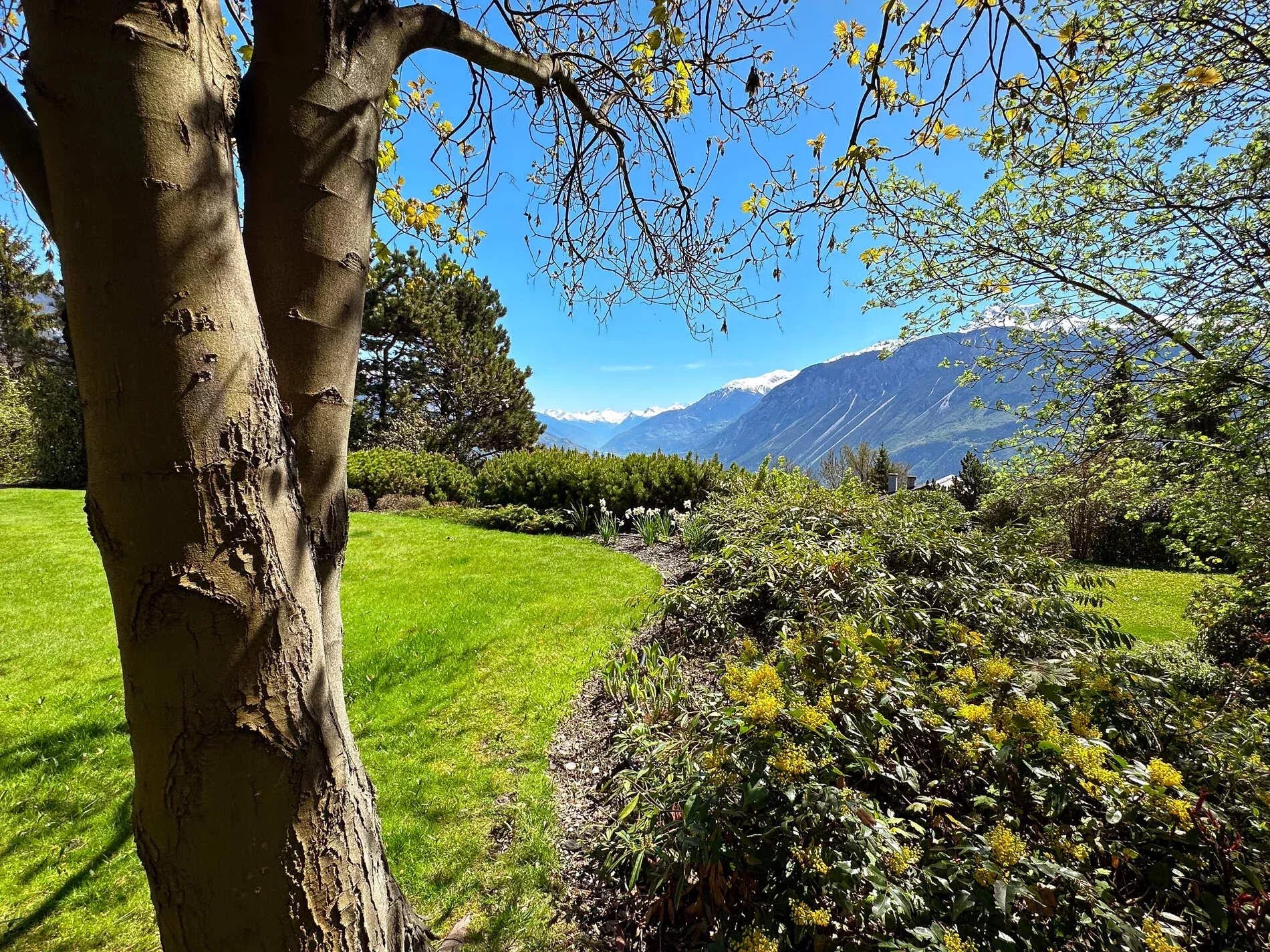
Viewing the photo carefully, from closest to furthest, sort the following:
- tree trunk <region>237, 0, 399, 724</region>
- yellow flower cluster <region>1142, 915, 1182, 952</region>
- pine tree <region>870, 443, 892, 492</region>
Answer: tree trunk <region>237, 0, 399, 724</region>, yellow flower cluster <region>1142, 915, 1182, 952</region>, pine tree <region>870, 443, 892, 492</region>

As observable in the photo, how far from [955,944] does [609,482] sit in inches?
368

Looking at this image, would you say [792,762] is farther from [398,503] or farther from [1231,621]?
[398,503]

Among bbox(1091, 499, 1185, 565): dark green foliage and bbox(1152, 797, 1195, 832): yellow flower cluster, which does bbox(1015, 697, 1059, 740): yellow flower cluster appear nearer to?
bbox(1152, 797, 1195, 832): yellow flower cluster

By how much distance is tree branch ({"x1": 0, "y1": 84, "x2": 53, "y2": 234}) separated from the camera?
0.84 metres

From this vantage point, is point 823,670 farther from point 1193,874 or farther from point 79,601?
point 79,601

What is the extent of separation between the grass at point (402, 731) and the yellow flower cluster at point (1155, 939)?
193 centimetres

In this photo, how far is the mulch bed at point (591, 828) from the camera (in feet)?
6.63

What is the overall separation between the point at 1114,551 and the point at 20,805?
1799cm

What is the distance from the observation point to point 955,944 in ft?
3.89

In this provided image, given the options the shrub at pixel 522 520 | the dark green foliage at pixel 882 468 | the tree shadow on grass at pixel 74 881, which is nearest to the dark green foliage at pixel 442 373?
the shrub at pixel 522 520

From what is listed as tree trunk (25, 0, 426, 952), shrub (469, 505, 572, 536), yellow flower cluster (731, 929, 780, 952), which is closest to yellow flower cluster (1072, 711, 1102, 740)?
yellow flower cluster (731, 929, 780, 952)

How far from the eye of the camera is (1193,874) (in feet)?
4.58

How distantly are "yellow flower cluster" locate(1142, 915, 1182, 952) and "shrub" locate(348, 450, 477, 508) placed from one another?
12.4 m

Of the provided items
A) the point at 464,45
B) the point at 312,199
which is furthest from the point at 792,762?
the point at 464,45
